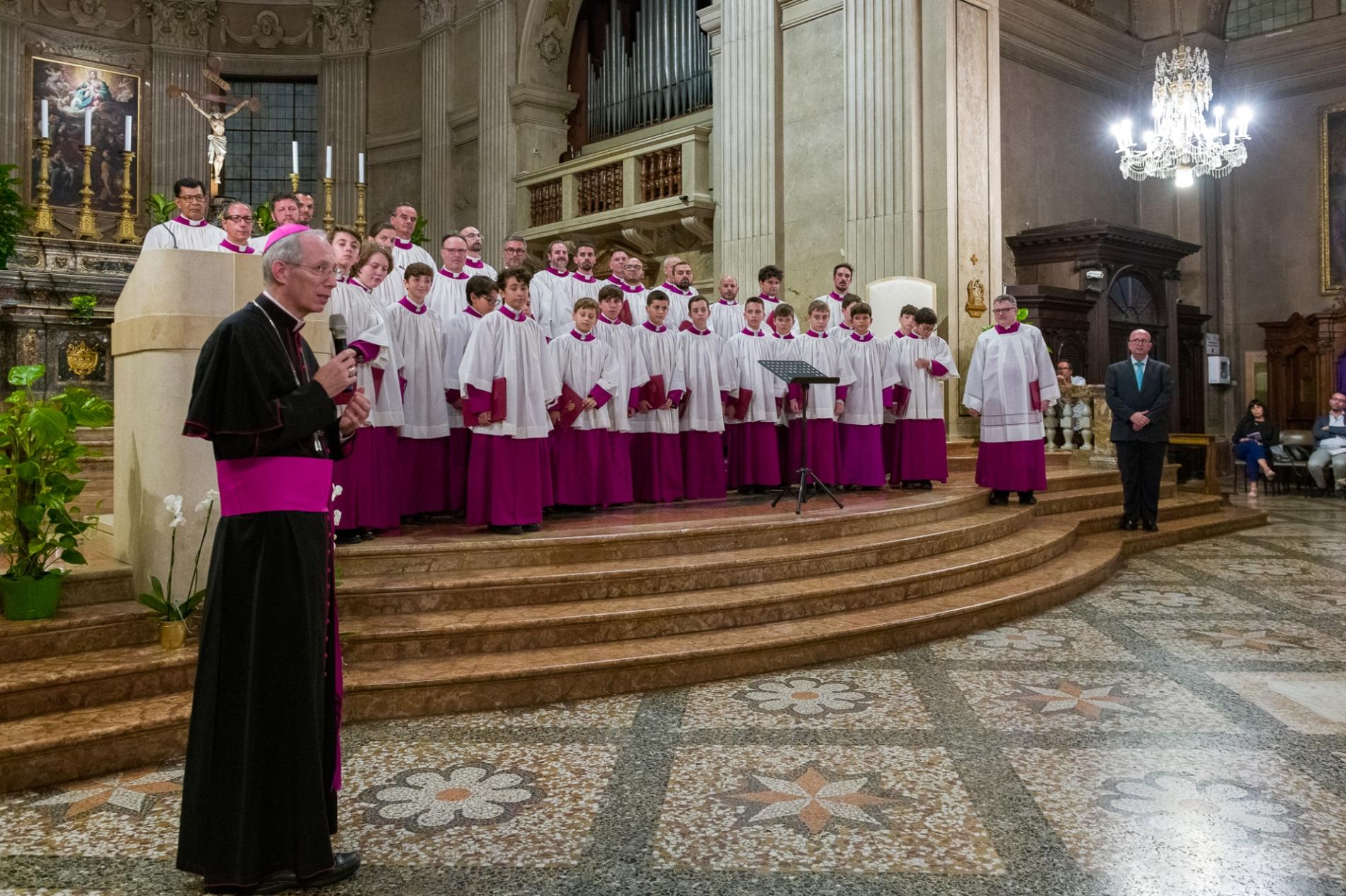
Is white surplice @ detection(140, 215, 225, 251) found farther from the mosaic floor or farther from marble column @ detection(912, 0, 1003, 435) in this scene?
marble column @ detection(912, 0, 1003, 435)

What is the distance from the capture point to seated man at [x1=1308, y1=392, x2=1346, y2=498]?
1352 centimetres

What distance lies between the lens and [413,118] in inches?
682

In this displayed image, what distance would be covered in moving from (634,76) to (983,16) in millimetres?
5473

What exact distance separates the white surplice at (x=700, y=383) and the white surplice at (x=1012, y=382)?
7.53 ft

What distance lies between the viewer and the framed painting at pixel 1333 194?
1527 centimetres

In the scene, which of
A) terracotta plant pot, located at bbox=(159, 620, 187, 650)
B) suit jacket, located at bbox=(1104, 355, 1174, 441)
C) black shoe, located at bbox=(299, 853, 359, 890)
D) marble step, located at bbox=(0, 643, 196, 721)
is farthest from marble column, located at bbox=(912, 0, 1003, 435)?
black shoe, located at bbox=(299, 853, 359, 890)

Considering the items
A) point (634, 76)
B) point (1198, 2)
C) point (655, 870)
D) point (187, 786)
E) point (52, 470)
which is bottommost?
point (655, 870)

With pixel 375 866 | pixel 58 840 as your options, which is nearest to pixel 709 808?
pixel 375 866

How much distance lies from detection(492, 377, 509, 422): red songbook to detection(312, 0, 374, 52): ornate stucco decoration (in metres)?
14.2

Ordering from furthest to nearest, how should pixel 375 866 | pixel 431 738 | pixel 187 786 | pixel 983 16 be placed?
pixel 983 16 < pixel 431 738 < pixel 375 866 < pixel 187 786

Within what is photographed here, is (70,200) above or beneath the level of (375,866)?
above

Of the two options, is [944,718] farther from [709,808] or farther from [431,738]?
[431,738]

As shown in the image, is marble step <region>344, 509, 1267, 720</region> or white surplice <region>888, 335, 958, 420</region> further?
white surplice <region>888, 335, 958, 420</region>

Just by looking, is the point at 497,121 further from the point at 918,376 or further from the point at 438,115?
the point at 918,376
